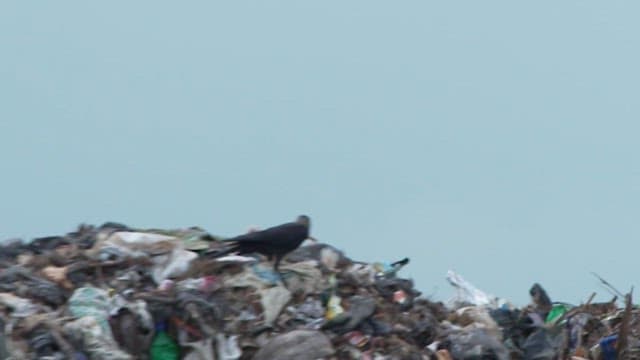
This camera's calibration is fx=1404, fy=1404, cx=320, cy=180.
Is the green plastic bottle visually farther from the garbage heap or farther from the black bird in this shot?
the black bird

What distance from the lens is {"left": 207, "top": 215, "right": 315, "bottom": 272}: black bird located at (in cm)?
1110

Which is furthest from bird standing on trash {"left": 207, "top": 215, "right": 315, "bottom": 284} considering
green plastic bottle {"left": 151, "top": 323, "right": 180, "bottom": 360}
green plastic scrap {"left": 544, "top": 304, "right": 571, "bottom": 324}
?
green plastic scrap {"left": 544, "top": 304, "right": 571, "bottom": 324}

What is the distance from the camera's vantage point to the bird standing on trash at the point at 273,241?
36.4 ft

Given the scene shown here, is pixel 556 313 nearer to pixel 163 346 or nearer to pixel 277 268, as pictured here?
pixel 277 268

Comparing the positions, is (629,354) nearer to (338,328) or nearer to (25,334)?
(338,328)

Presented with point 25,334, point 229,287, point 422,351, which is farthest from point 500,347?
point 25,334

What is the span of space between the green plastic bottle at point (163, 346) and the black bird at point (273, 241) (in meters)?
1.11

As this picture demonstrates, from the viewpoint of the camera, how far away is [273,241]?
1112 centimetres

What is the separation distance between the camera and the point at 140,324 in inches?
401

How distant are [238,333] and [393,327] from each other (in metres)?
1.53

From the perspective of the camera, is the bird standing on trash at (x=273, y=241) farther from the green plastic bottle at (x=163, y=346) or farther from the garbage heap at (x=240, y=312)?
the green plastic bottle at (x=163, y=346)

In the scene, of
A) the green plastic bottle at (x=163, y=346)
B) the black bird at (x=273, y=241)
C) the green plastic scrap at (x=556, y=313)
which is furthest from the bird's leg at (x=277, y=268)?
the green plastic scrap at (x=556, y=313)

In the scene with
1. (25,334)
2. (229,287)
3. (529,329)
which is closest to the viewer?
(25,334)

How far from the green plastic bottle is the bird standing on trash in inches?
43.6
